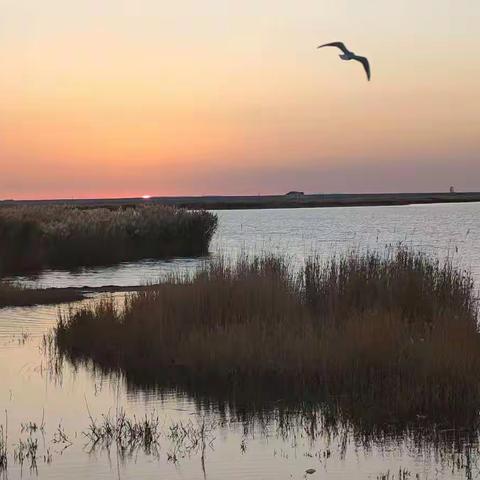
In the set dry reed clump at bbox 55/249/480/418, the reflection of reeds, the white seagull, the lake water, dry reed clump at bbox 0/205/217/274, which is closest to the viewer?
the lake water

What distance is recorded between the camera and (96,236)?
33.9m

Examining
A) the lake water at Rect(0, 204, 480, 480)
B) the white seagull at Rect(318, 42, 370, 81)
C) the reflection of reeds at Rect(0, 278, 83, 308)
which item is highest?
the white seagull at Rect(318, 42, 370, 81)

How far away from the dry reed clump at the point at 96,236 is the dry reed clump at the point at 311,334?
708 inches

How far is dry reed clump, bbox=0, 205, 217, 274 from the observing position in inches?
1256

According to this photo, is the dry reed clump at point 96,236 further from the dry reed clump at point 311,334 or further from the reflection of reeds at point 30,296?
the dry reed clump at point 311,334

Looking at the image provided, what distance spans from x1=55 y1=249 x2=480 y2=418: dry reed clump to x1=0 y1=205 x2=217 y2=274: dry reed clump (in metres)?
18.0

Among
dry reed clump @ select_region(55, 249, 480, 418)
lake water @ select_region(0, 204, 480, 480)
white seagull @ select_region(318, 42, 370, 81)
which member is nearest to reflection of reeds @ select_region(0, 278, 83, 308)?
dry reed clump @ select_region(55, 249, 480, 418)

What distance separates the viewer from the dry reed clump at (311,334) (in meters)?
9.81

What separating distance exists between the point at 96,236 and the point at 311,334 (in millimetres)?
23664

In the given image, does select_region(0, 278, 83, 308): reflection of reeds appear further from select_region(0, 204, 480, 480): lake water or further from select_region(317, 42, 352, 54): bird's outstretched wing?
select_region(317, 42, 352, 54): bird's outstretched wing

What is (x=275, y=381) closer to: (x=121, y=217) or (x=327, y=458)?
(x=327, y=458)

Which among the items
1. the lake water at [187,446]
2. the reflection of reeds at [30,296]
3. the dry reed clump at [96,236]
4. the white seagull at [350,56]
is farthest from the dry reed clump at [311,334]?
the dry reed clump at [96,236]

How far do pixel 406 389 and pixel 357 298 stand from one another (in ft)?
12.6

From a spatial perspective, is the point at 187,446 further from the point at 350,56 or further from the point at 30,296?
the point at 30,296
